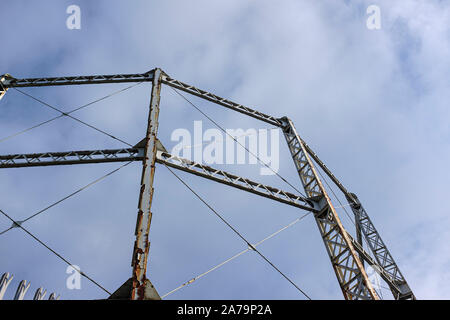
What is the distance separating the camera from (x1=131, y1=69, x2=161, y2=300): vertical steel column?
243 inches

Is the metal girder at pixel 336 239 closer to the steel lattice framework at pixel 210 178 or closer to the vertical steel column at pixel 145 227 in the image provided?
the steel lattice framework at pixel 210 178

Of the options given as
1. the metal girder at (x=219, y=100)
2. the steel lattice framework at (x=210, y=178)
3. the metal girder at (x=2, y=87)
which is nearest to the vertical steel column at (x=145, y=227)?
the steel lattice framework at (x=210, y=178)

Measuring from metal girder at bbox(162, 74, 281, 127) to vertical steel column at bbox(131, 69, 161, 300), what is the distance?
162 inches

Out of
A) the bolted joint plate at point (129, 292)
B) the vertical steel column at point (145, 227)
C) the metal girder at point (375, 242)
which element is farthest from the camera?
the metal girder at point (375, 242)

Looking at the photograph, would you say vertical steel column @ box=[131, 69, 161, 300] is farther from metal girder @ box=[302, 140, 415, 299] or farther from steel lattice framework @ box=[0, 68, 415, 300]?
metal girder @ box=[302, 140, 415, 299]

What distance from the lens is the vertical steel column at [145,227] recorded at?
243 inches

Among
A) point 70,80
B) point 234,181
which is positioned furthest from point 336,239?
point 70,80

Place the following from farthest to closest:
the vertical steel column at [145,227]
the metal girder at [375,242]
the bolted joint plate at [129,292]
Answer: the metal girder at [375,242]
the vertical steel column at [145,227]
the bolted joint plate at [129,292]

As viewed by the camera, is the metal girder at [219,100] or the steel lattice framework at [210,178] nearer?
the steel lattice framework at [210,178]

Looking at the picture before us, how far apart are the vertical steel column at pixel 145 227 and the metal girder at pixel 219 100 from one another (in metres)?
4.12

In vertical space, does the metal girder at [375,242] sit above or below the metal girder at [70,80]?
below

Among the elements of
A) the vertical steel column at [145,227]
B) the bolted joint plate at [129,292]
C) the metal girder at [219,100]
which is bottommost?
the bolted joint plate at [129,292]
